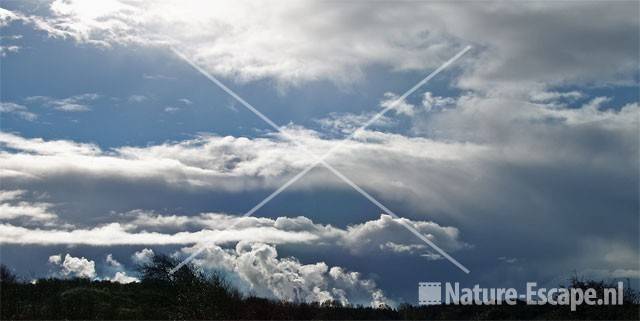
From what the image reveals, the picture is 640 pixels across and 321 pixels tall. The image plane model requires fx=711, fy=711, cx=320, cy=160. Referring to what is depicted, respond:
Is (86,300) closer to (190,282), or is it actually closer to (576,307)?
(190,282)

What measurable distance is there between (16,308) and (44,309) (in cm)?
159

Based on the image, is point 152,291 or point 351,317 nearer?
point 351,317

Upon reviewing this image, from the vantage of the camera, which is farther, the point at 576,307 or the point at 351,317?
the point at 351,317

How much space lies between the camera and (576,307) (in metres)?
29.9

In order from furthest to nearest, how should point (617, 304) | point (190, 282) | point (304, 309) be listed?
point (190, 282)
point (304, 309)
point (617, 304)

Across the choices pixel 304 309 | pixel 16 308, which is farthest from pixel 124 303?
pixel 304 309

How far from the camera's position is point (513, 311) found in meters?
31.7

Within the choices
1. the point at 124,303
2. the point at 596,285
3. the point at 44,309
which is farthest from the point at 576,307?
the point at 44,309

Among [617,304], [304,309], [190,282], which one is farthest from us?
[190,282]

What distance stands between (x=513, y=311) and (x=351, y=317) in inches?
285

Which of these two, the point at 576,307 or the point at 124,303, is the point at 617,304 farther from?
the point at 124,303

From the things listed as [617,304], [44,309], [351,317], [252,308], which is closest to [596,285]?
[617,304]

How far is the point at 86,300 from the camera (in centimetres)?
3131

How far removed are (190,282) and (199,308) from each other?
368 centimetres
